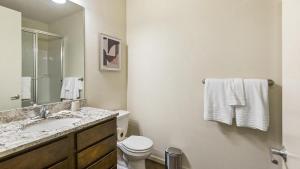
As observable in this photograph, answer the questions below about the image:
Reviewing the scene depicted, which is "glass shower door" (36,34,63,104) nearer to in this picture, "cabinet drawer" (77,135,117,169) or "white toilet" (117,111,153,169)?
"cabinet drawer" (77,135,117,169)

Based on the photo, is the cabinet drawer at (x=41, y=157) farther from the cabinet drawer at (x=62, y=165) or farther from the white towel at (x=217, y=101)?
the white towel at (x=217, y=101)

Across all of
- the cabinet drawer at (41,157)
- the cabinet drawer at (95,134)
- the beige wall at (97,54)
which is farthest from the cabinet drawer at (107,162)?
the beige wall at (97,54)

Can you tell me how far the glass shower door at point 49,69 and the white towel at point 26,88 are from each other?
0.08 meters

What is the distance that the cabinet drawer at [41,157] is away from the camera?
2.58ft

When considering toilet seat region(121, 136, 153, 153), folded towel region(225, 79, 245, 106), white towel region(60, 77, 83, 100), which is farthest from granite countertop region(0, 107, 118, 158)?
folded towel region(225, 79, 245, 106)

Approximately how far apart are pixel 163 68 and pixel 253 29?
103 cm

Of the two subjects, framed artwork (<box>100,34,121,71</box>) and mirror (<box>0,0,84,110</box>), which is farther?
framed artwork (<box>100,34,121,71</box>)

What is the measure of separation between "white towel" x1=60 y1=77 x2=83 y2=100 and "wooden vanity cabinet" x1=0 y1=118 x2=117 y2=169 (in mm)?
606

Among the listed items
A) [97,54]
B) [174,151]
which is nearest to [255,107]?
[174,151]

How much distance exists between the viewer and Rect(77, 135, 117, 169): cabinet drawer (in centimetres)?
114

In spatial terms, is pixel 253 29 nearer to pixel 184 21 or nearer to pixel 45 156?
pixel 184 21

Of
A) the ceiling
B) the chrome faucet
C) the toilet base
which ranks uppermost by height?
the ceiling

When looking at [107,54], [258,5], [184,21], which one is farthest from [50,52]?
[258,5]

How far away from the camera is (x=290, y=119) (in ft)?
2.21
